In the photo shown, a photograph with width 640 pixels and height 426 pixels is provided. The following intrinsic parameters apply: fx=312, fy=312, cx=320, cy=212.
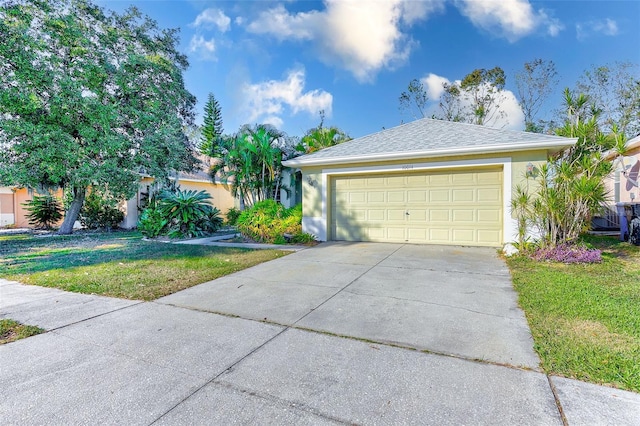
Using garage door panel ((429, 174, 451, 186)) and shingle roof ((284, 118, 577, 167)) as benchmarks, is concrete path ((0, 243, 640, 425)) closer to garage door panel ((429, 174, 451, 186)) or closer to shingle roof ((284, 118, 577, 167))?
shingle roof ((284, 118, 577, 167))

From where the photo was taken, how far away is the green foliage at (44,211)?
47.8 ft

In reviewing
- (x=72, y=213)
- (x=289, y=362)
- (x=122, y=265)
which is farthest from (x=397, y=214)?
(x=72, y=213)

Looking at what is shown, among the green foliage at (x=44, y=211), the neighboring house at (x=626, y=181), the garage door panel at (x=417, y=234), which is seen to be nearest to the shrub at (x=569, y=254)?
the garage door panel at (x=417, y=234)

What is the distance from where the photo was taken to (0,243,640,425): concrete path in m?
2.03

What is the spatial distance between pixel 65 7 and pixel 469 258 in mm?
15688

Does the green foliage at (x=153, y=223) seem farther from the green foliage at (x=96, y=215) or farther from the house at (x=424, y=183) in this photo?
the house at (x=424, y=183)

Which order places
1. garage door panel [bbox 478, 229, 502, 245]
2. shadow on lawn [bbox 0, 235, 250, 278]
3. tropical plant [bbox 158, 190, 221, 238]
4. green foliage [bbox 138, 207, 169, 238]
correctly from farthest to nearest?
1. tropical plant [bbox 158, 190, 221, 238]
2. green foliage [bbox 138, 207, 169, 238]
3. garage door panel [bbox 478, 229, 502, 245]
4. shadow on lawn [bbox 0, 235, 250, 278]

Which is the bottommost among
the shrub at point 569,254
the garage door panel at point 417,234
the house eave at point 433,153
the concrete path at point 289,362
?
the concrete path at point 289,362

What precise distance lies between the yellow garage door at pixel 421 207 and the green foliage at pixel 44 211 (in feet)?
46.0

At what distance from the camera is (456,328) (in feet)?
10.8

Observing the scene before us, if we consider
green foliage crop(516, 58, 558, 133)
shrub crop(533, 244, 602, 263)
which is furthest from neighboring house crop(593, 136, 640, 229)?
green foliage crop(516, 58, 558, 133)

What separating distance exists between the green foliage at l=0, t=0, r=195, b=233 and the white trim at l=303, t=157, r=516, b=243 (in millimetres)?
7307

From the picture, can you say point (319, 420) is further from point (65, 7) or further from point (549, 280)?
point (65, 7)

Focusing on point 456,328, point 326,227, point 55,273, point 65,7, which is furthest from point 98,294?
point 65,7
